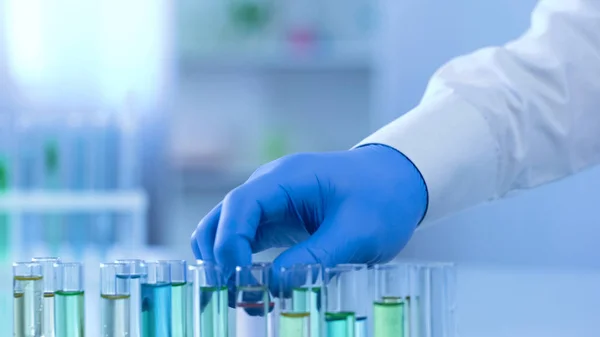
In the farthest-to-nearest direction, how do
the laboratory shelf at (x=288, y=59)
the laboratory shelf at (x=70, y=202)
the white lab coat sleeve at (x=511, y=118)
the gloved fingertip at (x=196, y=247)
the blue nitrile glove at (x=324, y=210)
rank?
the laboratory shelf at (x=288, y=59)
the laboratory shelf at (x=70, y=202)
the white lab coat sleeve at (x=511, y=118)
the gloved fingertip at (x=196, y=247)
the blue nitrile glove at (x=324, y=210)

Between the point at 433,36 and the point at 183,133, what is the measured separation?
1487mm

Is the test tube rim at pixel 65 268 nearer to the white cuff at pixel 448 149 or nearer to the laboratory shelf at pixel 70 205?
the white cuff at pixel 448 149

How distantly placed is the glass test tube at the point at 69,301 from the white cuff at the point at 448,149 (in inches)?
21.4

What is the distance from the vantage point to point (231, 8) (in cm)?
441

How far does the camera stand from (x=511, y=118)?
151 cm

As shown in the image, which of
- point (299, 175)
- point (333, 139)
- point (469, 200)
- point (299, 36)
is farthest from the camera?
point (333, 139)

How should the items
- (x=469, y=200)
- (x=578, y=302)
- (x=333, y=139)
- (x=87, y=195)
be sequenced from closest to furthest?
(x=469, y=200)
(x=578, y=302)
(x=87, y=195)
(x=333, y=139)

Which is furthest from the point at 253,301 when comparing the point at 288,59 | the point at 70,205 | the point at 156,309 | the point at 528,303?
the point at 288,59

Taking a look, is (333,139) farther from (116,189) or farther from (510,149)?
(510,149)

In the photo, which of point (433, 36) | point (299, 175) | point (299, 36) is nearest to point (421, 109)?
point (299, 175)

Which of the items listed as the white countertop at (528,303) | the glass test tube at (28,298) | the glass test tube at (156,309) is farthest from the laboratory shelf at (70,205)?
the glass test tube at (156,309)

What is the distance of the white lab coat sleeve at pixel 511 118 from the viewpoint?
1441mm

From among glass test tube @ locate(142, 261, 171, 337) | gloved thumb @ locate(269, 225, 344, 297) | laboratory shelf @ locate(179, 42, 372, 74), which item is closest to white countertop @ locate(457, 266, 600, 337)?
gloved thumb @ locate(269, 225, 344, 297)

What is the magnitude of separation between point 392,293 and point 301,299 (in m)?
0.11
